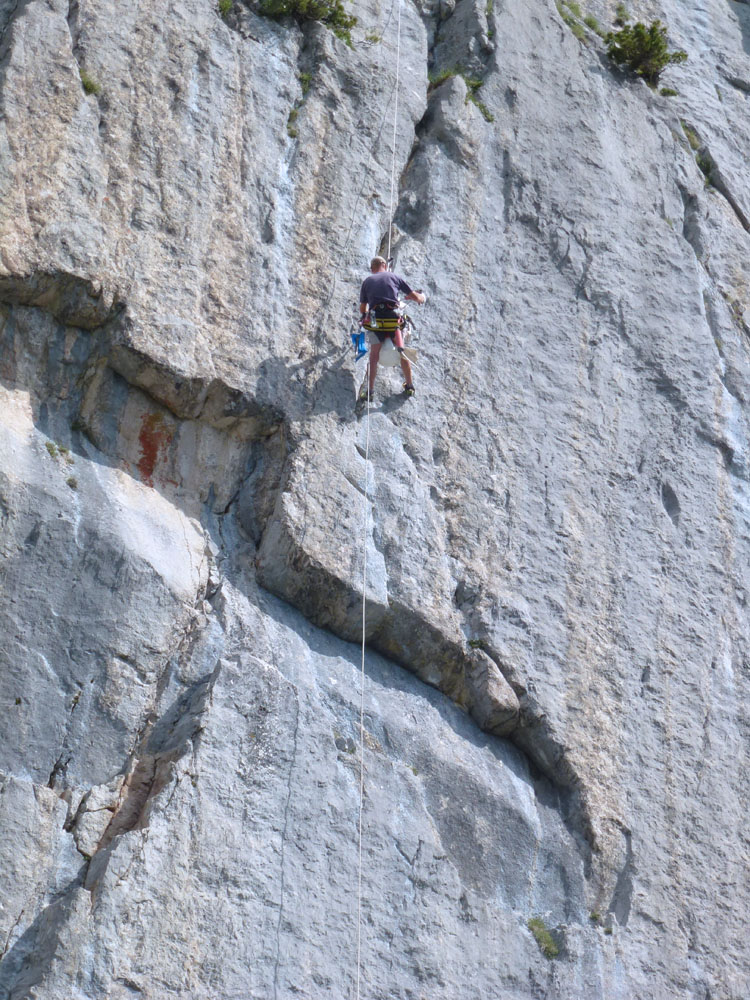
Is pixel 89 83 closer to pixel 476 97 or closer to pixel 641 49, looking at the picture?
pixel 476 97

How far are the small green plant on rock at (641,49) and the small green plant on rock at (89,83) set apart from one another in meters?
6.80

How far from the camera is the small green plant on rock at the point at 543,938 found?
11531 millimetres

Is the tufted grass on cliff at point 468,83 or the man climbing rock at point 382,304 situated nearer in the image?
the man climbing rock at point 382,304

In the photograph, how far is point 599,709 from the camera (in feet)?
41.8

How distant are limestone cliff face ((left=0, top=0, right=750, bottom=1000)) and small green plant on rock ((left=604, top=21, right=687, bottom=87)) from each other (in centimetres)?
181

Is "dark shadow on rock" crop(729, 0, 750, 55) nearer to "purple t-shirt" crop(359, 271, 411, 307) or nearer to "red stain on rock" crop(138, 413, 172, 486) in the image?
"purple t-shirt" crop(359, 271, 411, 307)

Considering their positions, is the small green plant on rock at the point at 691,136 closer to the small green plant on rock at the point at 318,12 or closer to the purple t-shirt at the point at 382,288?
the small green plant on rock at the point at 318,12

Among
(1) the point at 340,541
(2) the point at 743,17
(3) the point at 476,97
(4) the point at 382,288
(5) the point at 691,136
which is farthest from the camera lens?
(2) the point at 743,17

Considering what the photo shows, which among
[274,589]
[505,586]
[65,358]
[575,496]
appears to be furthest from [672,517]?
[65,358]

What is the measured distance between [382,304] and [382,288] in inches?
7.0

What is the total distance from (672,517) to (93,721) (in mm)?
6188

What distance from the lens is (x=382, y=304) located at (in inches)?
503

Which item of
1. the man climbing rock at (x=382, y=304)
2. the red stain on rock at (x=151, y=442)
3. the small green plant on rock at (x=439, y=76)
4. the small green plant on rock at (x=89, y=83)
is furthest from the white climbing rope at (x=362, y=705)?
the small green plant on rock at (x=439, y=76)

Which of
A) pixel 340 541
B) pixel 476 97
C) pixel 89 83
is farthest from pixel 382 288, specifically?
pixel 476 97
